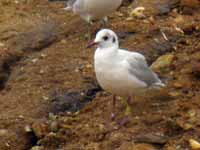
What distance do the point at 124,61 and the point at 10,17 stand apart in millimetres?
2788

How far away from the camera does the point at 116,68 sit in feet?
20.0

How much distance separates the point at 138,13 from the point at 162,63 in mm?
1437

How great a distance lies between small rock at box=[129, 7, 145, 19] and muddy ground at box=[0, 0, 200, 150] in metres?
0.04

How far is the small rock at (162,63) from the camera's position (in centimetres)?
720

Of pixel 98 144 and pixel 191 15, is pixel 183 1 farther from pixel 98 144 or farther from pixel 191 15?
pixel 98 144

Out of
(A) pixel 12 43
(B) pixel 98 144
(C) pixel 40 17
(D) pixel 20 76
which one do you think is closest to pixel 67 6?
(C) pixel 40 17

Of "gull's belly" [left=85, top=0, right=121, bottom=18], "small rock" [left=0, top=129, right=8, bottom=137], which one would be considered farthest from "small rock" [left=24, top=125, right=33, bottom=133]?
"gull's belly" [left=85, top=0, right=121, bottom=18]

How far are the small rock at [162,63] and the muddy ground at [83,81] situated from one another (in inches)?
0.4

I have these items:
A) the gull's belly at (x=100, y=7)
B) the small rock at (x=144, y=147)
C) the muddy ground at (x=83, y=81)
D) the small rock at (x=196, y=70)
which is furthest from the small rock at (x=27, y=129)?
the gull's belly at (x=100, y=7)

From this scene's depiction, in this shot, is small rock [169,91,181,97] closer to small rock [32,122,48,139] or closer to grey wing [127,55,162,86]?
grey wing [127,55,162,86]

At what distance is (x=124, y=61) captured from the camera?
6.16 meters

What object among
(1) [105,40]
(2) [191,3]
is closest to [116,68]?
(1) [105,40]

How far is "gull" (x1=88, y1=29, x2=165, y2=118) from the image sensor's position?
6.09 meters

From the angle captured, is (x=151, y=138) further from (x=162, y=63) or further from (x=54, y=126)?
(x=162, y=63)
